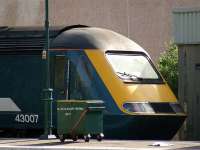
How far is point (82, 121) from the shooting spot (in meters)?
17.8

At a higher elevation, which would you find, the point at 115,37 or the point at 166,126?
the point at 115,37

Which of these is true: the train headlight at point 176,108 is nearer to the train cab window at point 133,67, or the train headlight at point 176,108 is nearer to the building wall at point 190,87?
the train cab window at point 133,67

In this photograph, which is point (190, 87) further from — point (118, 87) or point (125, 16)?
point (125, 16)

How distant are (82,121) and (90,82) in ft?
7.37

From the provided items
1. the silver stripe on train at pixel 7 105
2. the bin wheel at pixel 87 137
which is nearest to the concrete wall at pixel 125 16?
the silver stripe on train at pixel 7 105

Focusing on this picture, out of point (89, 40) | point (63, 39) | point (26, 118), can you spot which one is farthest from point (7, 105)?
point (89, 40)

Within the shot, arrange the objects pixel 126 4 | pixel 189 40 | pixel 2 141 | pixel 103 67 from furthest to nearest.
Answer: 1. pixel 126 4
2. pixel 189 40
3. pixel 103 67
4. pixel 2 141

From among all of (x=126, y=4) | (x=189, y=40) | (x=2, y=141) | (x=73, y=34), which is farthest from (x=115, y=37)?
(x=126, y=4)

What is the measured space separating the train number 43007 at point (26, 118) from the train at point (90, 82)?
0.03 metres

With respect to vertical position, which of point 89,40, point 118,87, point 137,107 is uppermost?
point 89,40

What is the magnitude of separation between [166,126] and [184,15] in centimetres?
417

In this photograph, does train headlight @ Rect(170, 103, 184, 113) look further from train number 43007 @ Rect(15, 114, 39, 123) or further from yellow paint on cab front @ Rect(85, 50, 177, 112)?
train number 43007 @ Rect(15, 114, 39, 123)

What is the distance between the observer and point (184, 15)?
74.1 ft

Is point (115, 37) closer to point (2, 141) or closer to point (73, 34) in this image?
point (73, 34)
